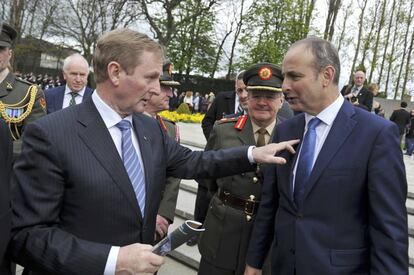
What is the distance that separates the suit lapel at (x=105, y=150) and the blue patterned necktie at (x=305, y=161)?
82 centimetres

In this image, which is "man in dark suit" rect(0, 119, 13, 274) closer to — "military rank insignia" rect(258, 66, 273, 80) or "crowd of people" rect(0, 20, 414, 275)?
"crowd of people" rect(0, 20, 414, 275)

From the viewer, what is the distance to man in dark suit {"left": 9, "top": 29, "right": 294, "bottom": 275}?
60.2 inches

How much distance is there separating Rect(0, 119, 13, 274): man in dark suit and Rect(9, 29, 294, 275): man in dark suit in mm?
198

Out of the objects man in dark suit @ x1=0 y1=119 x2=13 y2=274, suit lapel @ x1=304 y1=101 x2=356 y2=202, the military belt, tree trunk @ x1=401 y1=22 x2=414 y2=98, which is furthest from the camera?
tree trunk @ x1=401 y1=22 x2=414 y2=98

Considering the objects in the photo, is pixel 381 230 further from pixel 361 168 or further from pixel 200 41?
pixel 200 41

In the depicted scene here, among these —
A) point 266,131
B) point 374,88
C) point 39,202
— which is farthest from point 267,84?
point 374,88

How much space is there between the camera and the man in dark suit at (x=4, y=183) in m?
1.29

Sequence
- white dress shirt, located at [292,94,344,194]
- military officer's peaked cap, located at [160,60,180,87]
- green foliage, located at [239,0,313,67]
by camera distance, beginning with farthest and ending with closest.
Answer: green foliage, located at [239,0,313,67], military officer's peaked cap, located at [160,60,180,87], white dress shirt, located at [292,94,344,194]

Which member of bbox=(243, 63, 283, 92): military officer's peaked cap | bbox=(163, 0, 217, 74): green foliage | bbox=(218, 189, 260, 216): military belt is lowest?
bbox=(218, 189, 260, 216): military belt

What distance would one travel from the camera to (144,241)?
6.10 ft

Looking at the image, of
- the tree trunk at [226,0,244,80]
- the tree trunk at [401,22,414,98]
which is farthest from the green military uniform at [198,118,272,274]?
the tree trunk at [226,0,244,80]

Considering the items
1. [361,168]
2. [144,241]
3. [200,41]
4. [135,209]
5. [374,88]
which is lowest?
[144,241]

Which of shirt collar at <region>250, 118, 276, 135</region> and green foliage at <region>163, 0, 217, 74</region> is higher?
green foliage at <region>163, 0, 217, 74</region>

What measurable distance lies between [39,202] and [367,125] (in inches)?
59.4
